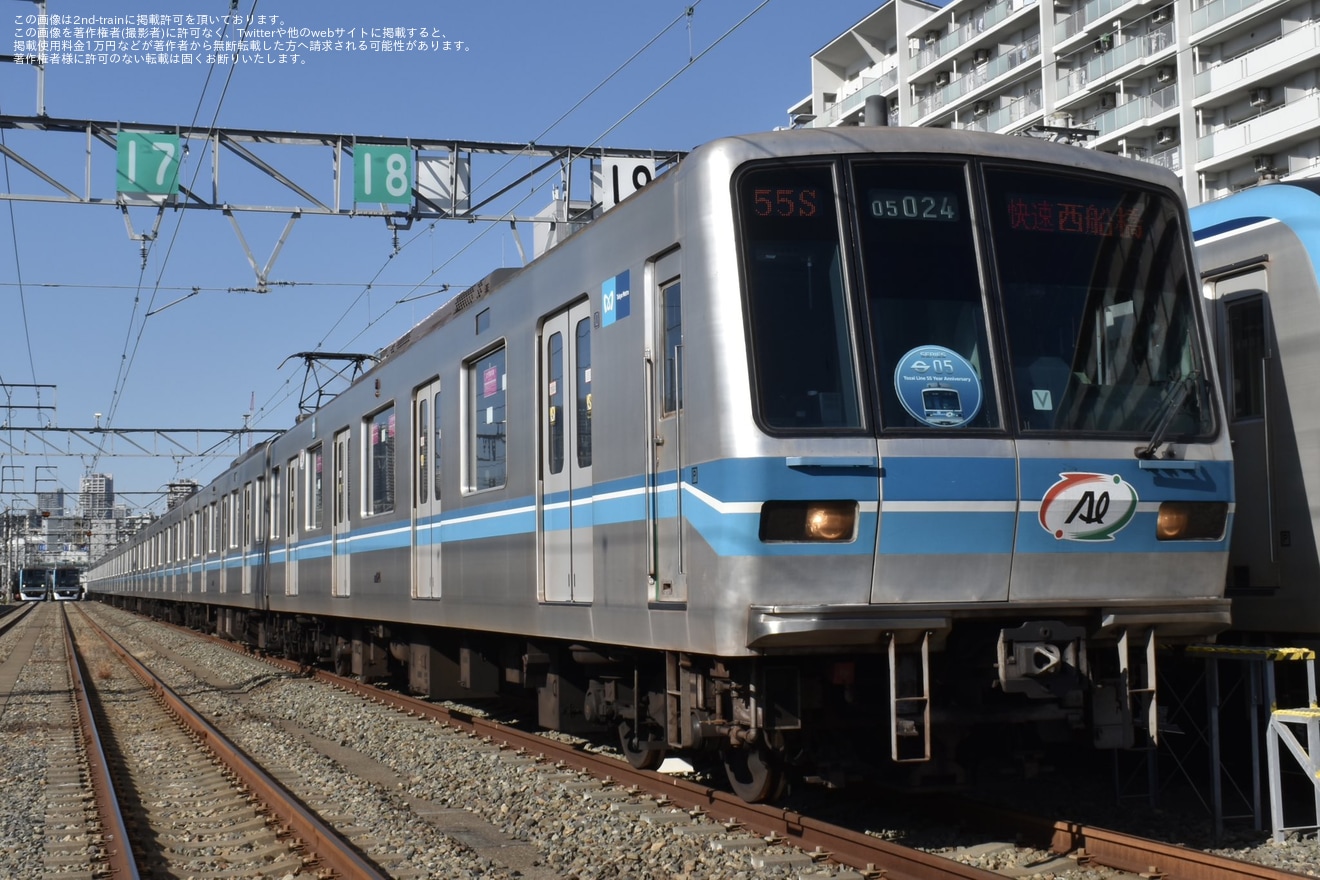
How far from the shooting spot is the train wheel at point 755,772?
651 centimetres

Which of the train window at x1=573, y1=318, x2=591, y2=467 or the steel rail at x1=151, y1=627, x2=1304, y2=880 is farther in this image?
the train window at x1=573, y1=318, x2=591, y2=467

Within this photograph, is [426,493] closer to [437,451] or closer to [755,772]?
[437,451]

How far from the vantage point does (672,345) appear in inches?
256

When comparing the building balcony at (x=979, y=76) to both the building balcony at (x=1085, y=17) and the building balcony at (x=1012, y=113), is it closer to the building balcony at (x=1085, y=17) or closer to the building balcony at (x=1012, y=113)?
the building balcony at (x=1012, y=113)

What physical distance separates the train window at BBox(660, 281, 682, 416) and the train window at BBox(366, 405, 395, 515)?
18.8ft

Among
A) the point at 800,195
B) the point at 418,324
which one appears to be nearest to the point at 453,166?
the point at 418,324

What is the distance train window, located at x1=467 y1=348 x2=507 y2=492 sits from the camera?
8914mm

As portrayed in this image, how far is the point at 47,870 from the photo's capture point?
22.1ft

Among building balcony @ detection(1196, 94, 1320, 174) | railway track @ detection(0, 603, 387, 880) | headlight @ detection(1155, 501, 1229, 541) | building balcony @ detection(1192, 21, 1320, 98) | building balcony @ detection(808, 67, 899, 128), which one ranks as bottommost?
railway track @ detection(0, 603, 387, 880)

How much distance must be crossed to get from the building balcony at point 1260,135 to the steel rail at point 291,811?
1518 inches

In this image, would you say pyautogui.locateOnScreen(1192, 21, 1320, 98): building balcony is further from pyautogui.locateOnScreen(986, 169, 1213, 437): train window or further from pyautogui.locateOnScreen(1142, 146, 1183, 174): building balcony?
pyautogui.locateOnScreen(986, 169, 1213, 437): train window

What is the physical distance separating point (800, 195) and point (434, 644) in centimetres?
667

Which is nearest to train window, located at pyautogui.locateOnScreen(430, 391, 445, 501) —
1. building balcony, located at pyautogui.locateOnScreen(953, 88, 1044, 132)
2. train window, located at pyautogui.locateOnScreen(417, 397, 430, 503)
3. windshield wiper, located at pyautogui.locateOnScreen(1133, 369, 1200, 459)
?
train window, located at pyautogui.locateOnScreen(417, 397, 430, 503)

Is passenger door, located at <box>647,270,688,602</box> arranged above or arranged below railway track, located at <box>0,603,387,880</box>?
above
